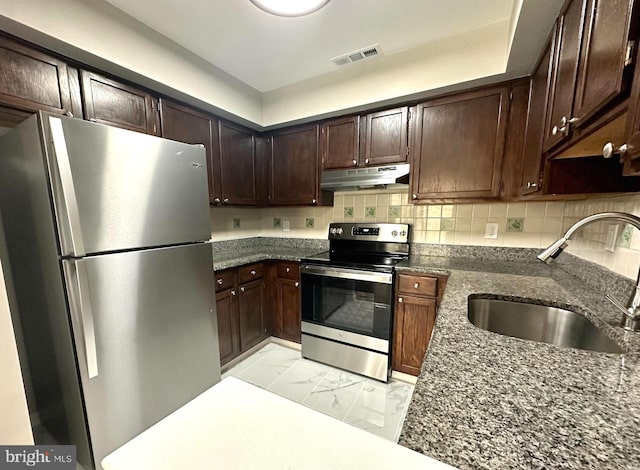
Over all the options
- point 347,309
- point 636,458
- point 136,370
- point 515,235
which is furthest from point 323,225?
point 636,458

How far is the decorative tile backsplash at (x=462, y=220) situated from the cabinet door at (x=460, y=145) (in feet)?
0.94

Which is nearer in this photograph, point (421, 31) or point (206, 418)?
point (206, 418)

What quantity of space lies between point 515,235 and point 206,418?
7.65ft

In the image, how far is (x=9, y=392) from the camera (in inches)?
36.5

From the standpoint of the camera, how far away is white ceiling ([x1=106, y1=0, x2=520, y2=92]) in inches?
55.8

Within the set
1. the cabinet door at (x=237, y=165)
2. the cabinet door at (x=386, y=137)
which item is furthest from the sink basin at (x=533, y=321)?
the cabinet door at (x=237, y=165)

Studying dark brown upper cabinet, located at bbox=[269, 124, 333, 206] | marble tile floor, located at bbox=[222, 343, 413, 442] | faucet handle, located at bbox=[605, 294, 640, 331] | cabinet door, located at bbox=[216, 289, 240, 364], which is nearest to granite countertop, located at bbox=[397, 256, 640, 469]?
faucet handle, located at bbox=[605, 294, 640, 331]

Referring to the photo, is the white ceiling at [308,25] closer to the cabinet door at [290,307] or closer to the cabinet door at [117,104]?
the cabinet door at [117,104]

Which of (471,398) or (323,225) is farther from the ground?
(323,225)

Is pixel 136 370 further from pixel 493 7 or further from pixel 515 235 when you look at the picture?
pixel 493 7

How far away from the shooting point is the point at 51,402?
1.30 metres

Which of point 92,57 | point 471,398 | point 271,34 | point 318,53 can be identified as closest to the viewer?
point 471,398

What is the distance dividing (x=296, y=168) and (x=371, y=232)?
972 mm

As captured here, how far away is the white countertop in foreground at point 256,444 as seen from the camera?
37cm
